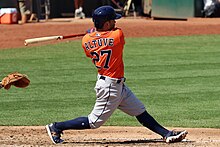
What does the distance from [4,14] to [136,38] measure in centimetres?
596

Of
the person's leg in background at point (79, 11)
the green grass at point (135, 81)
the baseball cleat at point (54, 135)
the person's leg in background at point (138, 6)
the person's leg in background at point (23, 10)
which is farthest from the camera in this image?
the person's leg in background at point (138, 6)

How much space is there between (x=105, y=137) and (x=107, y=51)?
4.58 feet

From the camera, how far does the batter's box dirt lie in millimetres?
7363

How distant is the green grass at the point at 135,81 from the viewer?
30.8 feet

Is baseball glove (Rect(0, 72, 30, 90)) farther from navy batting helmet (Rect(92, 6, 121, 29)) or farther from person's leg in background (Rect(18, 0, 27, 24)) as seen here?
person's leg in background (Rect(18, 0, 27, 24))

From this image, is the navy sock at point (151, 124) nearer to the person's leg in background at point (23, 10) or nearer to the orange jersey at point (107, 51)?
the orange jersey at point (107, 51)

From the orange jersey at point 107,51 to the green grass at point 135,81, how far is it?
79.4 inches

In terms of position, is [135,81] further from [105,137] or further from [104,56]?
[104,56]

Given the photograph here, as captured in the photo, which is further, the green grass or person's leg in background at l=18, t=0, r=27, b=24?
person's leg in background at l=18, t=0, r=27, b=24

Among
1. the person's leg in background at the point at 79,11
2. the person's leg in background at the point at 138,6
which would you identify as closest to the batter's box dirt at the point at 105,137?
the person's leg in background at the point at 79,11

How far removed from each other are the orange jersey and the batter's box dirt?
822 millimetres

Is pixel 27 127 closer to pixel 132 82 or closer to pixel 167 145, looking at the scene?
pixel 167 145

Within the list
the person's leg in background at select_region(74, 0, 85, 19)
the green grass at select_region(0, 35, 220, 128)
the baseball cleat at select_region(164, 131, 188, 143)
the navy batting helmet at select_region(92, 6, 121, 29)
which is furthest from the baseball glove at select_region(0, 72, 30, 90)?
the person's leg in background at select_region(74, 0, 85, 19)

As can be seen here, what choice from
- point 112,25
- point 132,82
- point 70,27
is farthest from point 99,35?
point 70,27
